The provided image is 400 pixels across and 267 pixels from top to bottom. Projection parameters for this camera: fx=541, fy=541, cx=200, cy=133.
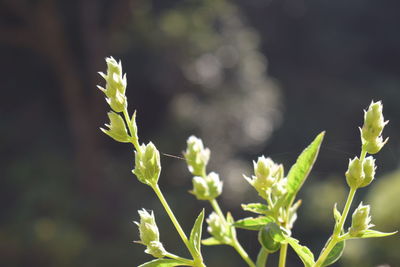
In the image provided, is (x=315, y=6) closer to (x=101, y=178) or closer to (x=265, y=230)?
(x=101, y=178)

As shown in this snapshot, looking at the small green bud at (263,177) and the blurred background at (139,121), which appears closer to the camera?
the small green bud at (263,177)

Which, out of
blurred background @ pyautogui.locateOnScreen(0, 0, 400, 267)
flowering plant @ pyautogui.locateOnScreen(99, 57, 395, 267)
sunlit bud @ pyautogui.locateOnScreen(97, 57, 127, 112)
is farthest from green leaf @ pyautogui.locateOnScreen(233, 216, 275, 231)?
blurred background @ pyautogui.locateOnScreen(0, 0, 400, 267)

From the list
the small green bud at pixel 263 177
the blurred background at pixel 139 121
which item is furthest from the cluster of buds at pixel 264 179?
the blurred background at pixel 139 121

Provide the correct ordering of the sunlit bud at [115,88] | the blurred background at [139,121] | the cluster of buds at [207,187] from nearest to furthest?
the sunlit bud at [115,88] → the cluster of buds at [207,187] → the blurred background at [139,121]

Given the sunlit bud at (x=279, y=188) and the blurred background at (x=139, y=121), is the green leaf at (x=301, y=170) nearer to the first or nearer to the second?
the sunlit bud at (x=279, y=188)

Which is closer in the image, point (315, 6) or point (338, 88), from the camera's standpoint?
point (338, 88)

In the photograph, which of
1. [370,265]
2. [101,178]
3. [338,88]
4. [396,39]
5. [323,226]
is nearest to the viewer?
[370,265]

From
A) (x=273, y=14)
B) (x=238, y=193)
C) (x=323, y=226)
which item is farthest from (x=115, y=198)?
(x=273, y=14)

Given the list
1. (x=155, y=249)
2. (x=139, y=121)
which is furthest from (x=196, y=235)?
(x=139, y=121)

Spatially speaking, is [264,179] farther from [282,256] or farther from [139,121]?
[139,121]
